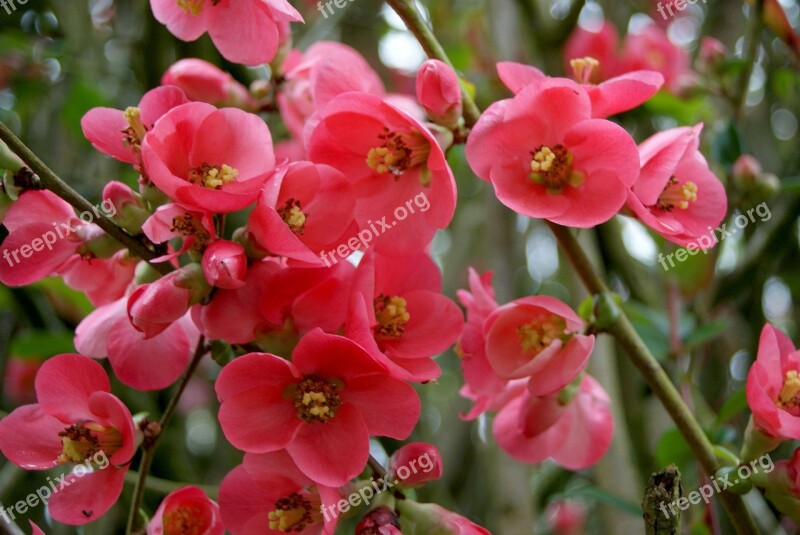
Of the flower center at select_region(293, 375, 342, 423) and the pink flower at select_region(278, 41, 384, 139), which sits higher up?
the pink flower at select_region(278, 41, 384, 139)

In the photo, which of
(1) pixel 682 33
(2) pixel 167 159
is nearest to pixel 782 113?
(1) pixel 682 33

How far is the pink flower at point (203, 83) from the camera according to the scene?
940 mm

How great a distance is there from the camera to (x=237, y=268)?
0.63 m

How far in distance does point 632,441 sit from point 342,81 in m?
0.86

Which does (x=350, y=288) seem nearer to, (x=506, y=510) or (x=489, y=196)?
(x=506, y=510)

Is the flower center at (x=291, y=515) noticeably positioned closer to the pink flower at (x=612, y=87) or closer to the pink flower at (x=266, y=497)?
the pink flower at (x=266, y=497)

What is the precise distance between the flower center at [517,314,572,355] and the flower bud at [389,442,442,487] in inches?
5.6

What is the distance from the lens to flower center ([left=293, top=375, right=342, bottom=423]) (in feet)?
2.14

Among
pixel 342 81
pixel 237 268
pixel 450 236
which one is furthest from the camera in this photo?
pixel 450 236

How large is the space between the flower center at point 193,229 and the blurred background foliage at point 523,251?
0.44 m

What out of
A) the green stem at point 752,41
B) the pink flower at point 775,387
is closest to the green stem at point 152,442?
the pink flower at point 775,387

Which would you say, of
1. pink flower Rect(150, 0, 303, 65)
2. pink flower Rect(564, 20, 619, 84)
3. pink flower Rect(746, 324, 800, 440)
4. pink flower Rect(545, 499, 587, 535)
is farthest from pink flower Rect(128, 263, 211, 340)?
pink flower Rect(545, 499, 587, 535)

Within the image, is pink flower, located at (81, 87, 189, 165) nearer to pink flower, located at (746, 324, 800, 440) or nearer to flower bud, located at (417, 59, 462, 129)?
flower bud, located at (417, 59, 462, 129)

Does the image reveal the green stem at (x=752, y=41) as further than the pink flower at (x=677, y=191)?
Yes
